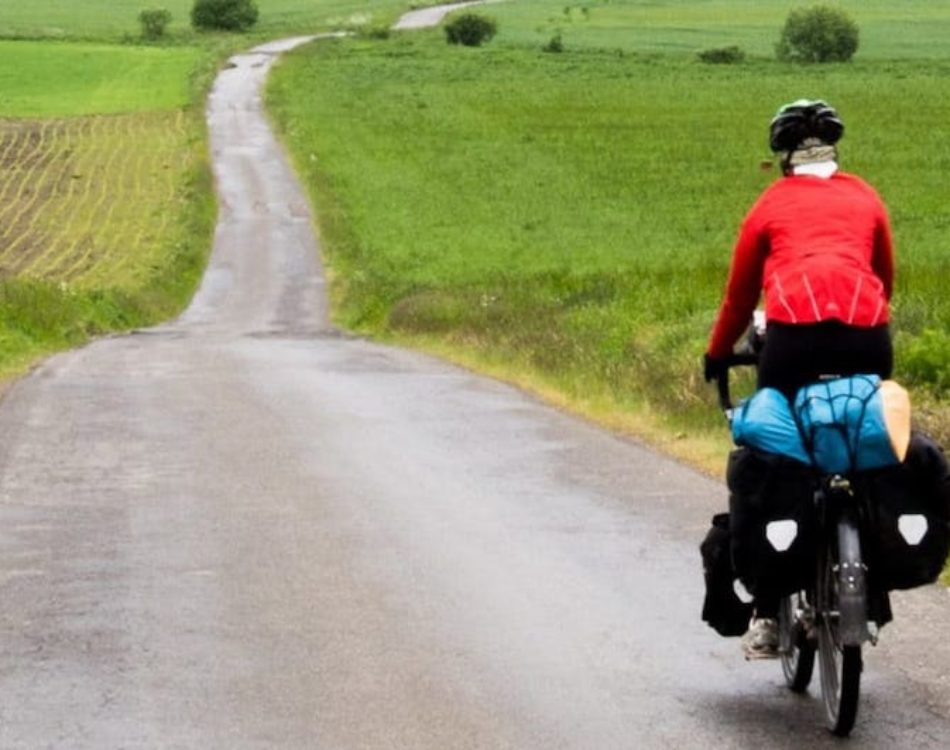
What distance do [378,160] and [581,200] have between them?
12.5 m

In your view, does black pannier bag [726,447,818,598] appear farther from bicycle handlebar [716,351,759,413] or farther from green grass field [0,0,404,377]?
green grass field [0,0,404,377]

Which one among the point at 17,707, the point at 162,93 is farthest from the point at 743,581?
the point at 162,93

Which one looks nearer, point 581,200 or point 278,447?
point 278,447

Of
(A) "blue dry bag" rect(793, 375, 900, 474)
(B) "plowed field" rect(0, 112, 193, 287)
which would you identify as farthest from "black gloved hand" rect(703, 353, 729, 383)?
(B) "plowed field" rect(0, 112, 193, 287)

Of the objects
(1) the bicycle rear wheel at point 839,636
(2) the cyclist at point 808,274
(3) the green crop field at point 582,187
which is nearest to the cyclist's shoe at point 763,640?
(2) the cyclist at point 808,274

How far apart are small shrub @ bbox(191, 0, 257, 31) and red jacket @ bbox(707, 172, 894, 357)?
4376 inches

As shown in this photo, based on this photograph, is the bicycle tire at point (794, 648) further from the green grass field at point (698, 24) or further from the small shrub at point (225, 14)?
the small shrub at point (225, 14)

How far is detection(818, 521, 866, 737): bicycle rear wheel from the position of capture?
7.47 meters

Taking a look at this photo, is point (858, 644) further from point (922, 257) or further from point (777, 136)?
point (922, 257)

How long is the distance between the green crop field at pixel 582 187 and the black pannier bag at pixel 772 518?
20.5 feet

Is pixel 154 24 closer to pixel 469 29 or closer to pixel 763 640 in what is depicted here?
pixel 469 29

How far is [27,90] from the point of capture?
8756 cm

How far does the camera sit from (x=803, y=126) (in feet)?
27.1

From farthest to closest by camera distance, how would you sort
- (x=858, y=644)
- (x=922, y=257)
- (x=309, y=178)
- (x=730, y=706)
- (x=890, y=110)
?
1. (x=890, y=110)
2. (x=309, y=178)
3. (x=922, y=257)
4. (x=730, y=706)
5. (x=858, y=644)
